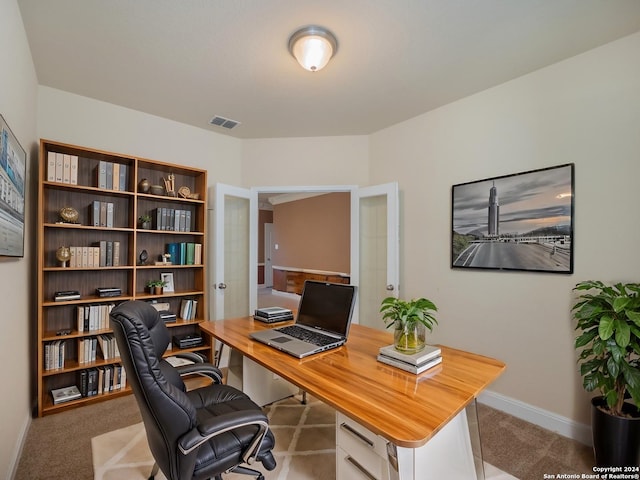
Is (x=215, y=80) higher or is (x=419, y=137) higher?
(x=215, y=80)

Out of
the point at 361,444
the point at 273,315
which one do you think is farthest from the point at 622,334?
the point at 273,315

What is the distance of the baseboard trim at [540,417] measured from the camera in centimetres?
223

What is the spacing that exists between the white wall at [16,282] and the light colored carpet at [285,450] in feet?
1.56

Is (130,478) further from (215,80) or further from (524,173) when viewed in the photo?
(524,173)

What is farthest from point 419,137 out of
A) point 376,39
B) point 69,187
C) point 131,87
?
point 69,187

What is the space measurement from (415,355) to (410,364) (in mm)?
52

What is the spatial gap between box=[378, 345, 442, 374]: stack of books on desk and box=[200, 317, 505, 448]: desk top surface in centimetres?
3

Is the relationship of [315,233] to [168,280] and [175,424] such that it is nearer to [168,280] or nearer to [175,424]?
[168,280]

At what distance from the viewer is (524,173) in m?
2.56

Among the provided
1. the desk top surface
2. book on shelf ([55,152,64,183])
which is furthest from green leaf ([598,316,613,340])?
book on shelf ([55,152,64,183])

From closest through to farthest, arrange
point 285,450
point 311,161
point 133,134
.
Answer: point 285,450 → point 133,134 → point 311,161

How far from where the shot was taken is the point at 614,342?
1791 millimetres

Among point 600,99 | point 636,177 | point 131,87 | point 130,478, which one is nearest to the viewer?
point 130,478

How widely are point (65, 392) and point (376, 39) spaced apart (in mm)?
3635
